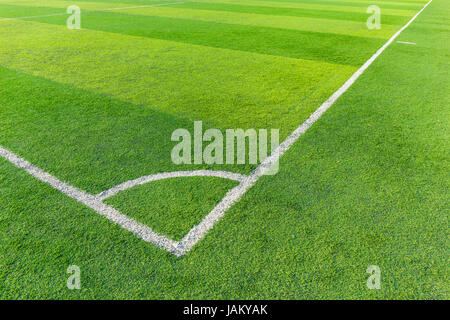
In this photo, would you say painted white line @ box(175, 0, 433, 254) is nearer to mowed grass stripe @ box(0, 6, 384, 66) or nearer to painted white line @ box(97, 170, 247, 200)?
painted white line @ box(97, 170, 247, 200)

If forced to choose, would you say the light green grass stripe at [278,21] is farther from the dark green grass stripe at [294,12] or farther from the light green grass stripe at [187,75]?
the light green grass stripe at [187,75]

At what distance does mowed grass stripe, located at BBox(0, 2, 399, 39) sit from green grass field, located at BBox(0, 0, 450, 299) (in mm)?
4074

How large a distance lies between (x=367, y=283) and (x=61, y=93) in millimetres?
5667

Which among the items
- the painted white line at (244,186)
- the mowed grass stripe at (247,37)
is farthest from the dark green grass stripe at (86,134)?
the mowed grass stripe at (247,37)

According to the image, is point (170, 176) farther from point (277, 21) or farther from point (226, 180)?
point (277, 21)

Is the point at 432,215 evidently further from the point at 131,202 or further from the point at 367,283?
the point at 131,202

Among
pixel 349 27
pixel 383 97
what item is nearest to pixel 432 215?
pixel 383 97

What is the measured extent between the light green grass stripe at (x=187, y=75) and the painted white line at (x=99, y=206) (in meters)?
2.15

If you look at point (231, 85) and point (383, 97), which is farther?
point (231, 85)

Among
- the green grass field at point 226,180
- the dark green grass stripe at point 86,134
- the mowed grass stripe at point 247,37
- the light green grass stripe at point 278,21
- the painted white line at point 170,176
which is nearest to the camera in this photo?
the green grass field at point 226,180

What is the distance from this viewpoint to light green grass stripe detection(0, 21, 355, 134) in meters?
5.34

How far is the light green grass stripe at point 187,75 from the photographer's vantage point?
17.5ft

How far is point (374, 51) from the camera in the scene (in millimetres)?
9328
